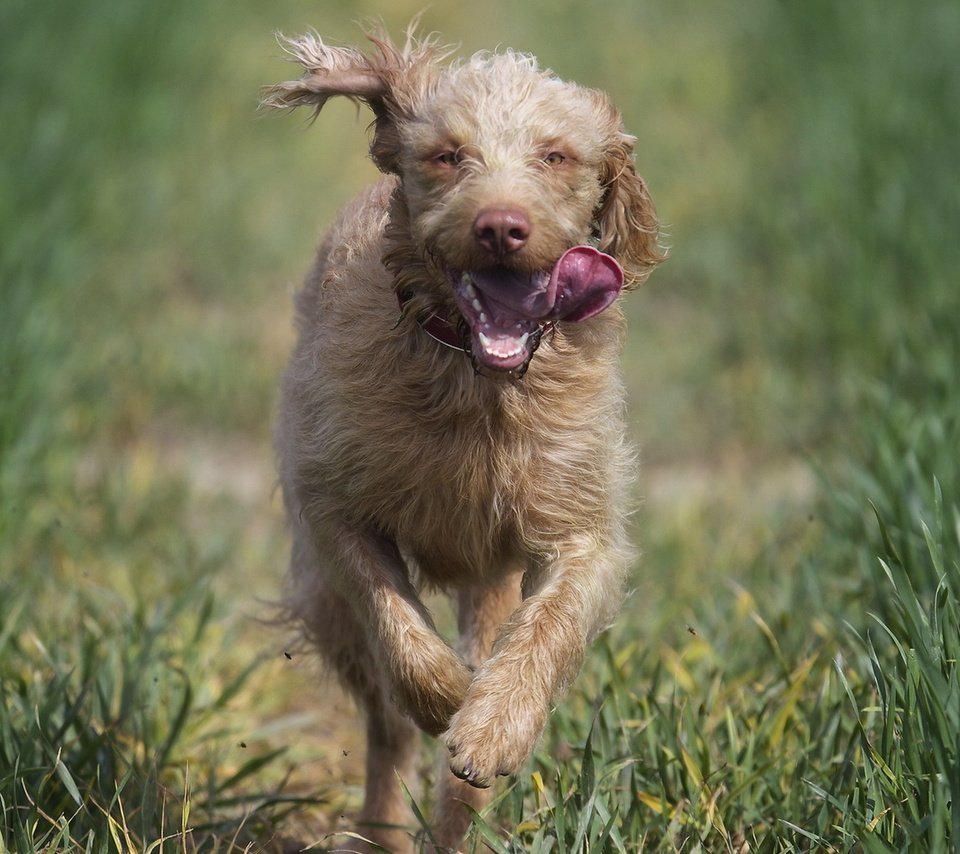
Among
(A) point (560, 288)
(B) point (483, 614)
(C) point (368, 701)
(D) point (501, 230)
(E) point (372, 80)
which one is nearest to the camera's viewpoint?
(D) point (501, 230)

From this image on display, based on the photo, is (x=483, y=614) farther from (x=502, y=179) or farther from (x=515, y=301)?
(x=502, y=179)

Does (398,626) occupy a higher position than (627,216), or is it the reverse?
(627,216)

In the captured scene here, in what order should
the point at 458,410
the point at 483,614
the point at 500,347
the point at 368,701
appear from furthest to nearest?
1. the point at 368,701
2. the point at 483,614
3. the point at 458,410
4. the point at 500,347

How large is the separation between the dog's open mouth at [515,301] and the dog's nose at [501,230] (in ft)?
0.41

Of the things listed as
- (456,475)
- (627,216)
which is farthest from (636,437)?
(456,475)

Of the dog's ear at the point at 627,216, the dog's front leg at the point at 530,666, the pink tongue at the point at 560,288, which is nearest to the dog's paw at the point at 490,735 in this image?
the dog's front leg at the point at 530,666

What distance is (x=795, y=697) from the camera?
397cm

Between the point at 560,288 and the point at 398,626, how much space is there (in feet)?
2.68

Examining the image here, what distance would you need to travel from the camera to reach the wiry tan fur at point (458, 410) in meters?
3.38

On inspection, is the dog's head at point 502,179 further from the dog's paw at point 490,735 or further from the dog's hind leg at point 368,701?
the dog's hind leg at point 368,701

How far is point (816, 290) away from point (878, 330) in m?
0.99

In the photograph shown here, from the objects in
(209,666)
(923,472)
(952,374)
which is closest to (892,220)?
(952,374)

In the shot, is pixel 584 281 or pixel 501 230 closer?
pixel 501 230

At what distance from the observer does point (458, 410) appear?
3.56 meters
